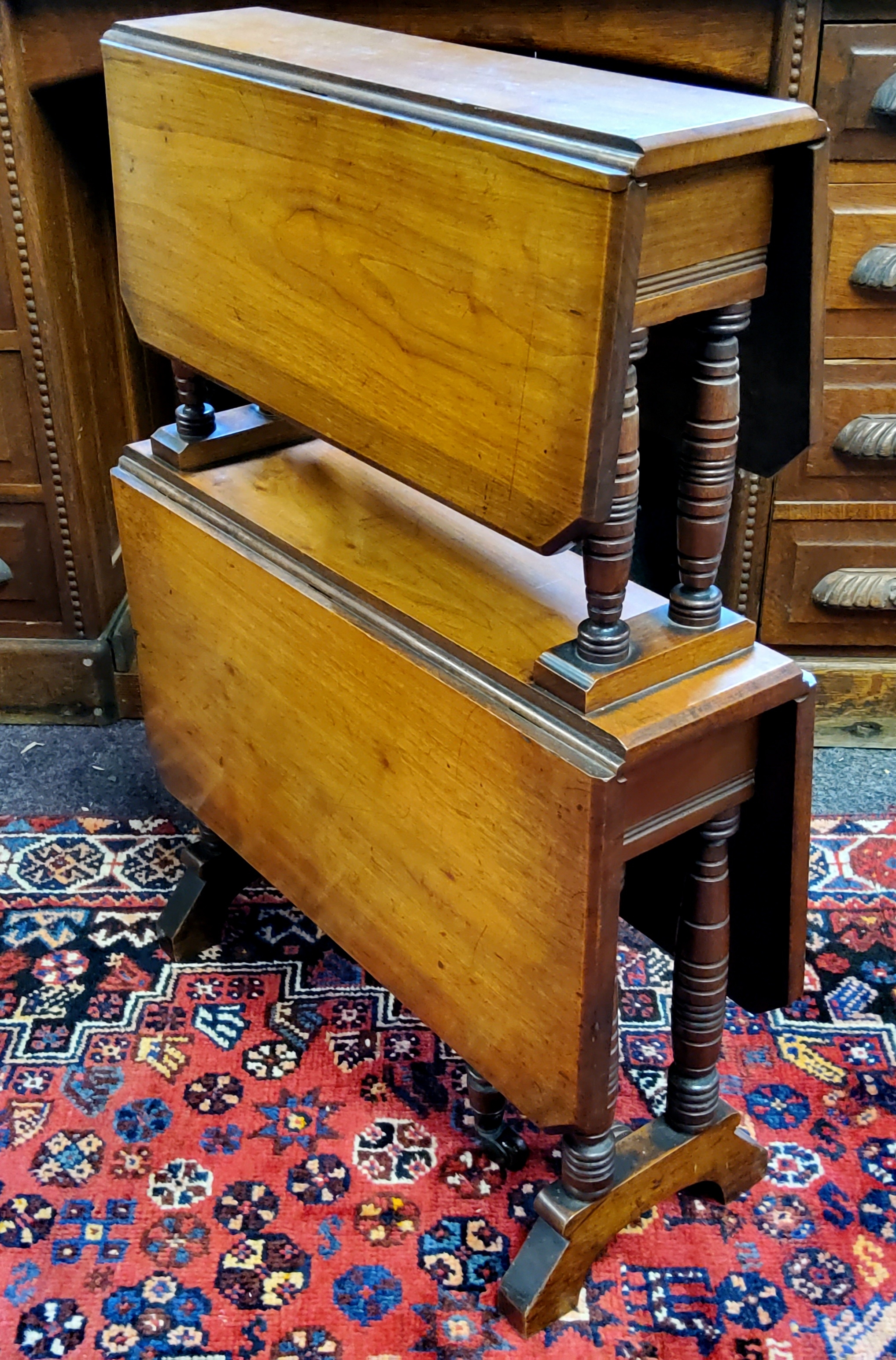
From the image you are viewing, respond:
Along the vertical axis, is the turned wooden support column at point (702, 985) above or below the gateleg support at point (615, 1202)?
above

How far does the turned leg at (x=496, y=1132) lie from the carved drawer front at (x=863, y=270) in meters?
1.12

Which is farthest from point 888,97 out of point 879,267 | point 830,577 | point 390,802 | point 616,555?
point 390,802

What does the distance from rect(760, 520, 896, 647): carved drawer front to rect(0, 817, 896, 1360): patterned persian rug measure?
42cm

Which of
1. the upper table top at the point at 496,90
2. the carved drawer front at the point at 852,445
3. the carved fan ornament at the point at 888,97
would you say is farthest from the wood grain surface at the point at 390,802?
the carved fan ornament at the point at 888,97

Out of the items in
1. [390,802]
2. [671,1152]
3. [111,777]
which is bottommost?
[111,777]

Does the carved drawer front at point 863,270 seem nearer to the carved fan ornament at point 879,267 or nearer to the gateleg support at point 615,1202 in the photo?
the carved fan ornament at point 879,267

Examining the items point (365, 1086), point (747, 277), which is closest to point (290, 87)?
point (747, 277)

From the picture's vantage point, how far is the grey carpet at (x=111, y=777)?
2029mm

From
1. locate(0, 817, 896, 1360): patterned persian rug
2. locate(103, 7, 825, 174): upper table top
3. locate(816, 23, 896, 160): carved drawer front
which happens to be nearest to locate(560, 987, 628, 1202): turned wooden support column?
locate(0, 817, 896, 1360): patterned persian rug

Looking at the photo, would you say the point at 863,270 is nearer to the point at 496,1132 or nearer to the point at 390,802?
the point at 390,802

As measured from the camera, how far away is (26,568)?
2.13 meters

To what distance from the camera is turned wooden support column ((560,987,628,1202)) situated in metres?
1.25

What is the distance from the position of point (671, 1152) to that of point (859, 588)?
990mm

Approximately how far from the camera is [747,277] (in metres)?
0.99
